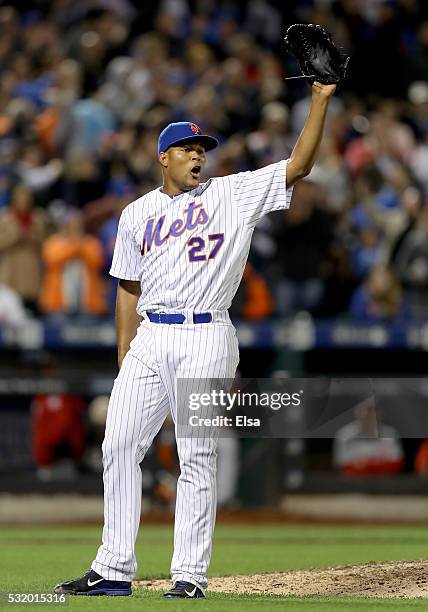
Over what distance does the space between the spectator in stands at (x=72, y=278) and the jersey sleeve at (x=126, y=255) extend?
5.99 m

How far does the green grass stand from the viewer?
5.28 meters

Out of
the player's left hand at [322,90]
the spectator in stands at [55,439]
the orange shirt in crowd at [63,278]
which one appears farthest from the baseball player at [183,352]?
the orange shirt in crowd at [63,278]

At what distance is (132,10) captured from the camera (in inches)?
646

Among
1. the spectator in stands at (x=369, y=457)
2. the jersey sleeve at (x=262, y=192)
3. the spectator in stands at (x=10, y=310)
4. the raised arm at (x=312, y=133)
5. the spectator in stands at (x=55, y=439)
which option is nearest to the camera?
the raised arm at (x=312, y=133)

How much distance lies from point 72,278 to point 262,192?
654 centimetres

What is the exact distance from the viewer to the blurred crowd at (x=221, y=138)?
12.0 m

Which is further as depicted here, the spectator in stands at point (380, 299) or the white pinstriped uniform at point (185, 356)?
the spectator in stands at point (380, 299)

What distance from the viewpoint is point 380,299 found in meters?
11.9

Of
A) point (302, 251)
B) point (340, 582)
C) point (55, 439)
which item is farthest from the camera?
point (302, 251)

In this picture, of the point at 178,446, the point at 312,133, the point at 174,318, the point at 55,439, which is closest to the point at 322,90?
the point at 312,133

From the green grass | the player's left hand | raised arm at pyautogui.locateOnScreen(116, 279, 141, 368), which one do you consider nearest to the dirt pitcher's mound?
the green grass

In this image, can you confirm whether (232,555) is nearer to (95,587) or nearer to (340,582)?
(340,582)

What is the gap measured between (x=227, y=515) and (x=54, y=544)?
260 centimetres

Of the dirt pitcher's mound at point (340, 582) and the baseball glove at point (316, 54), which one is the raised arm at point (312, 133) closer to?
the baseball glove at point (316, 54)
